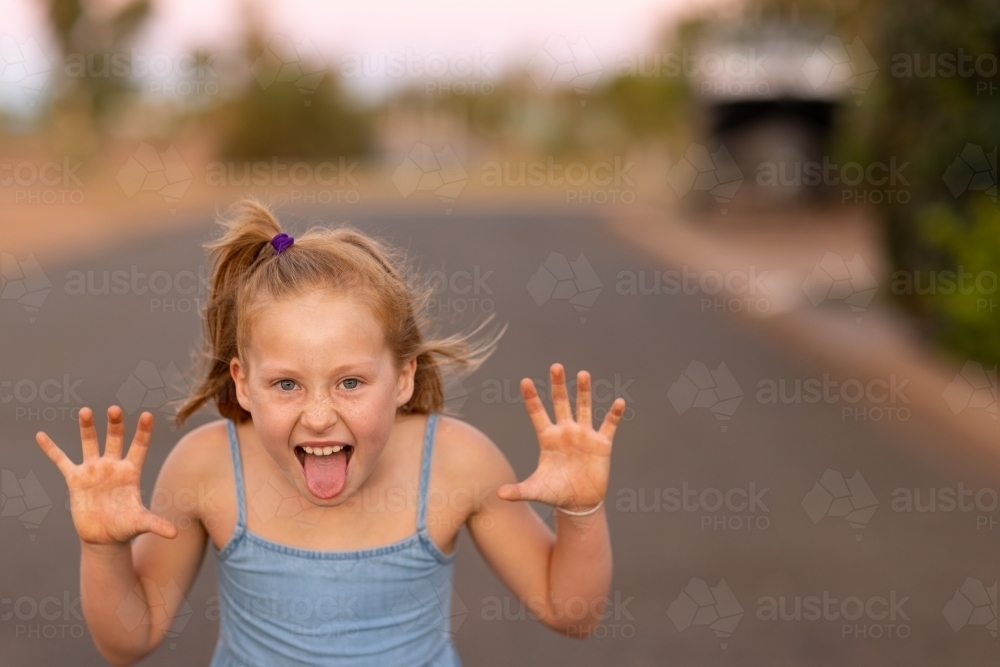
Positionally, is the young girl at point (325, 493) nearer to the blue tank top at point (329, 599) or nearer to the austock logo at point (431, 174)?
the blue tank top at point (329, 599)

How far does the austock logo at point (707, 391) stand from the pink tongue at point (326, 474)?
19.1 ft

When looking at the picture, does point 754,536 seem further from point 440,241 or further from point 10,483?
point 440,241

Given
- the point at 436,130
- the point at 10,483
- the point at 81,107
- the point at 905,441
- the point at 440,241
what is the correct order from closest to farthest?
the point at 10,483
the point at 905,441
the point at 440,241
the point at 81,107
the point at 436,130

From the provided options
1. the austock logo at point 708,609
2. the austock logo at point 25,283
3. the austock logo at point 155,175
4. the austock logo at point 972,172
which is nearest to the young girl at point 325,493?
the austock logo at point 708,609

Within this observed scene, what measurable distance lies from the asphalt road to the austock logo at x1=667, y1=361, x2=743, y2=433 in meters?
0.03

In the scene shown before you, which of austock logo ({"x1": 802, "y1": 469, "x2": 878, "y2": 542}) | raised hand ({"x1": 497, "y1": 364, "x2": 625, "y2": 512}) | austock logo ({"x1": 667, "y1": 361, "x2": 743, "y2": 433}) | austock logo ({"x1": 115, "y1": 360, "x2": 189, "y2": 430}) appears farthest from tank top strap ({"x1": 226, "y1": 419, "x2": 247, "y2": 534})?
austock logo ({"x1": 667, "y1": 361, "x2": 743, "y2": 433})

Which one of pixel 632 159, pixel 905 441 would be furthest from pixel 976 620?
pixel 632 159

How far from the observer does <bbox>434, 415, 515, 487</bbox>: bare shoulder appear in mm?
2232

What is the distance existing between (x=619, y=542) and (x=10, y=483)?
3215 millimetres

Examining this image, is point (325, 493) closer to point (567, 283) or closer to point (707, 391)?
point (707, 391)

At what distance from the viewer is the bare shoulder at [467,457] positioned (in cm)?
223

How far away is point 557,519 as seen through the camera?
2.18 m

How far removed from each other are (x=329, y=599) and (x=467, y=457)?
357 mm

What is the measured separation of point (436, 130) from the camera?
77.2 metres
